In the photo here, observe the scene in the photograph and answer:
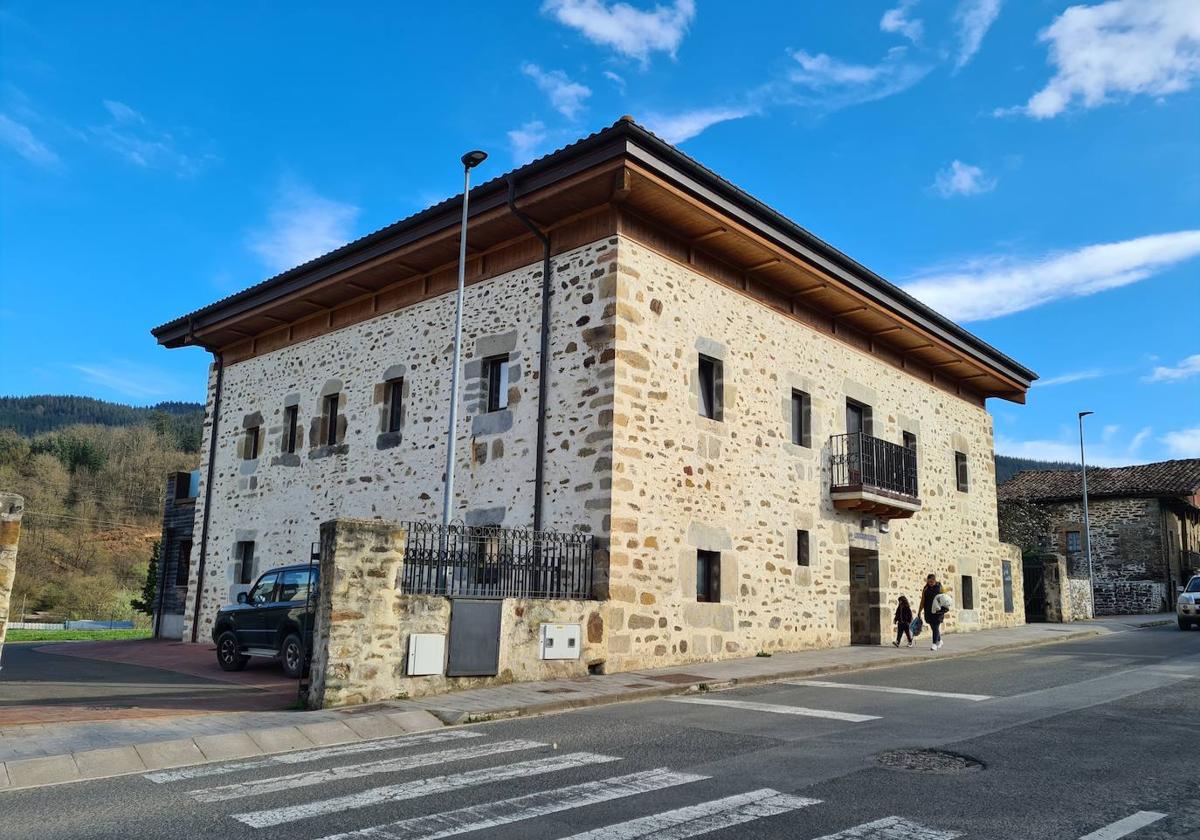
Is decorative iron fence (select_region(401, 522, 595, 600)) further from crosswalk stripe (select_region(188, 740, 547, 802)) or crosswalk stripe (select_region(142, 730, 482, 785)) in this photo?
crosswalk stripe (select_region(188, 740, 547, 802))

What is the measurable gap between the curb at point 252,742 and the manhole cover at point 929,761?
154 inches

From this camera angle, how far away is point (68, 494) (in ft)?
191

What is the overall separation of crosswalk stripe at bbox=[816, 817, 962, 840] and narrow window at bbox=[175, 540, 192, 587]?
72.8 ft

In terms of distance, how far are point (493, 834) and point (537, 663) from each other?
6.66 metres

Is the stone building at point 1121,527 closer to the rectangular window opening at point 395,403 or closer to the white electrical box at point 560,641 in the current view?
the rectangular window opening at point 395,403

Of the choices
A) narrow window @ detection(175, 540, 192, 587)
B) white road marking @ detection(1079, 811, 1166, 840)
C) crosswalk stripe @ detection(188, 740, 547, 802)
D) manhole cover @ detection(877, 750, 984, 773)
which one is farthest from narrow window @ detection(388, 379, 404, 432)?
white road marking @ detection(1079, 811, 1166, 840)

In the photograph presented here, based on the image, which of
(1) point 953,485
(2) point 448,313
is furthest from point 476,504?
(1) point 953,485

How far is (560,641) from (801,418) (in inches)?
305

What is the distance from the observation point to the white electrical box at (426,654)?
9.85m

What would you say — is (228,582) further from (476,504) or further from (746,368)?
(746,368)

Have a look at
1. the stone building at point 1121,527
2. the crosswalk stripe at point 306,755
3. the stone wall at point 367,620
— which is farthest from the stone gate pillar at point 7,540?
the stone building at point 1121,527

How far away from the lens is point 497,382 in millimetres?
15102

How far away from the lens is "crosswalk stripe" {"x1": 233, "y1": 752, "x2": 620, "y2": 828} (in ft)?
16.5

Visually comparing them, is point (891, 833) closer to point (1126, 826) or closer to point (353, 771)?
point (1126, 826)
